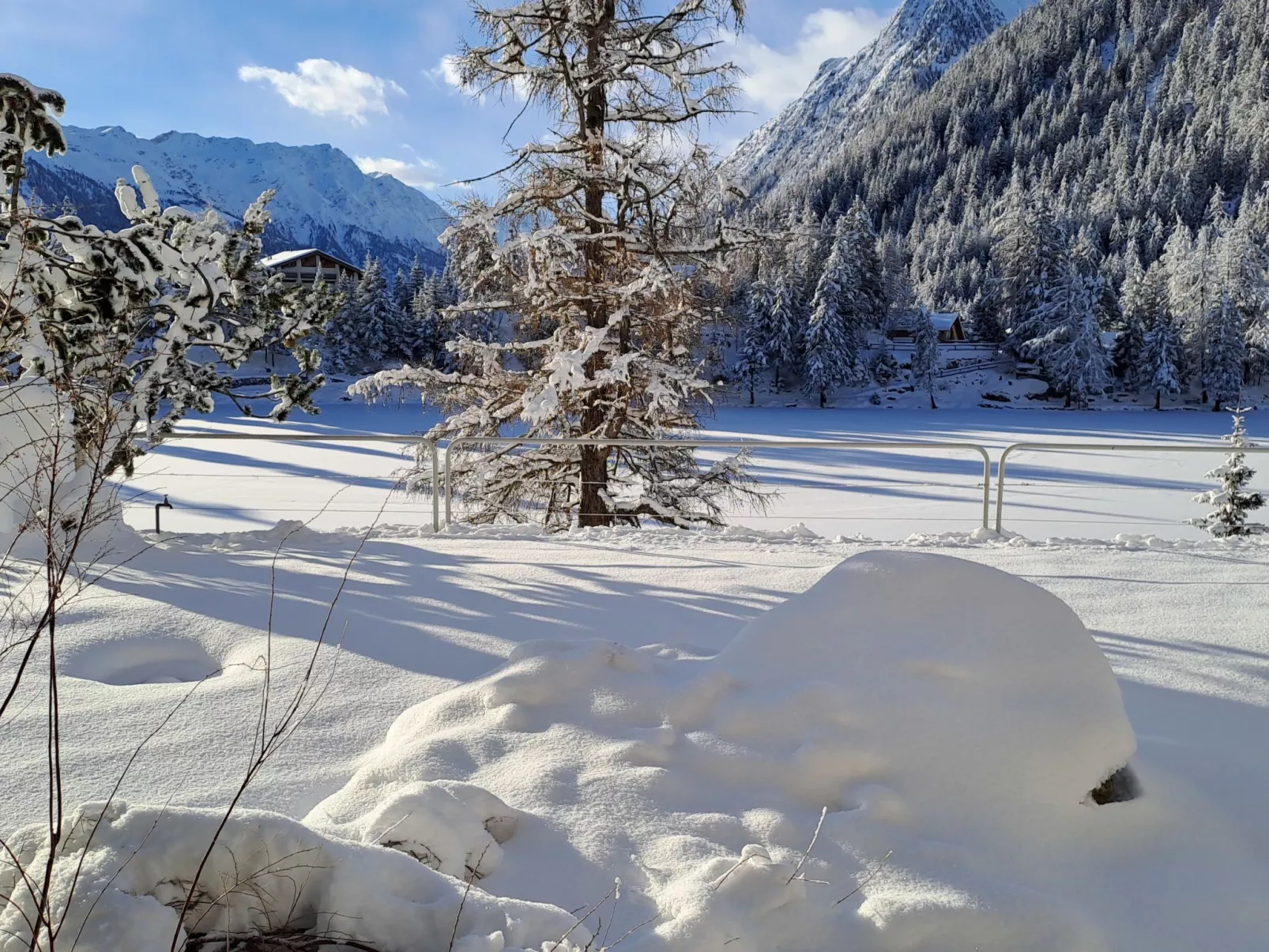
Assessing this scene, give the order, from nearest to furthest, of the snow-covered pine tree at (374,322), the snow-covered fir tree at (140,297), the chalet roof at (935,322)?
the snow-covered fir tree at (140,297), the snow-covered pine tree at (374,322), the chalet roof at (935,322)

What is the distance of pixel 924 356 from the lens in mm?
49562

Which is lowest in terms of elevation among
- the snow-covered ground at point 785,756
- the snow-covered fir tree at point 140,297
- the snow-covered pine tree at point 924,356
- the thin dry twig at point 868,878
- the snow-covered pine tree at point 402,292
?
the thin dry twig at point 868,878

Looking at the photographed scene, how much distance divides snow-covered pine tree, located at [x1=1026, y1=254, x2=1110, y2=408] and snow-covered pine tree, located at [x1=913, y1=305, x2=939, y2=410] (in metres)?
A: 5.72

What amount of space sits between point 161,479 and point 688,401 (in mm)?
14549

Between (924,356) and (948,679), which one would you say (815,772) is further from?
(924,356)

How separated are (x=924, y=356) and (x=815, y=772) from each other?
51.0 m

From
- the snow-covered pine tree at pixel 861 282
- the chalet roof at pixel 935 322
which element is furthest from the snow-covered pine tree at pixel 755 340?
the chalet roof at pixel 935 322

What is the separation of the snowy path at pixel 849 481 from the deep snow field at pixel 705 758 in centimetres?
194

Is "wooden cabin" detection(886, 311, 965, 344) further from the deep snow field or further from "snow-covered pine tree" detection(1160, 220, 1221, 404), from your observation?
the deep snow field

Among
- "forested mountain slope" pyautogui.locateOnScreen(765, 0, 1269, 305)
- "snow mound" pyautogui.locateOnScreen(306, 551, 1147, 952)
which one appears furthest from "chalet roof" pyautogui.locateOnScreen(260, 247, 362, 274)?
"forested mountain slope" pyautogui.locateOnScreen(765, 0, 1269, 305)

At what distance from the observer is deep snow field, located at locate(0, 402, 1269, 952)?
1.93 metres

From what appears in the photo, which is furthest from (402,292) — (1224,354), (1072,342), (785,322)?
(1224,354)

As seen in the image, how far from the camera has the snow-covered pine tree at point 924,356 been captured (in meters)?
49.4

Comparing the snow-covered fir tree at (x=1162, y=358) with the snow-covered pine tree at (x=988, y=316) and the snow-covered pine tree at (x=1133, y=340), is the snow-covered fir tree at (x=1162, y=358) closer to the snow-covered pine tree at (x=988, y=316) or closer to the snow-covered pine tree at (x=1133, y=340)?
the snow-covered pine tree at (x=1133, y=340)
